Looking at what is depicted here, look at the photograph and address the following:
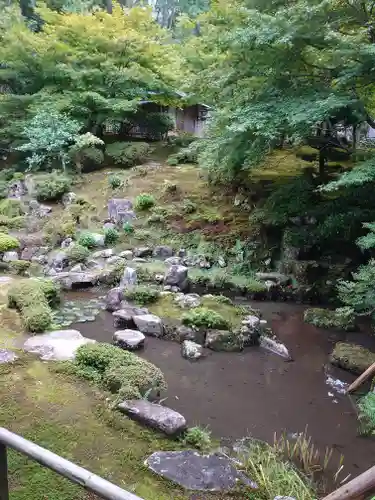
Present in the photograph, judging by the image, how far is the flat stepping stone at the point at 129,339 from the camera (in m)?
6.33

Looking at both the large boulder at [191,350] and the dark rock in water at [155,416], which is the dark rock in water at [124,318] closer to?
the large boulder at [191,350]

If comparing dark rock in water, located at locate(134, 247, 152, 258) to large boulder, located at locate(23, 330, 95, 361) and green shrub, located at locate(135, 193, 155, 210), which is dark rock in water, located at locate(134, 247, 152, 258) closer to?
green shrub, located at locate(135, 193, 155, 210)

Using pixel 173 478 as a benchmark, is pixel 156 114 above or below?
above

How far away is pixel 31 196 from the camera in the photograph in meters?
13.0

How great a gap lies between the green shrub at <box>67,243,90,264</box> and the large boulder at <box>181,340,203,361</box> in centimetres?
424

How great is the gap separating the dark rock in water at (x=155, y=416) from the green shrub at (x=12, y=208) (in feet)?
31.3

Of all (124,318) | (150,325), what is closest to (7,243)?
(124,318)

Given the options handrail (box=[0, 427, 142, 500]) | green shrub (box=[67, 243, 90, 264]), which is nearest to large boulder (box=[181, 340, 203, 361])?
green shrub (box=[67, 243, 90, 264])

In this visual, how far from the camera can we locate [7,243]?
1031cm

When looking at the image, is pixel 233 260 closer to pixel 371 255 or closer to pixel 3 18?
pixel 371 255

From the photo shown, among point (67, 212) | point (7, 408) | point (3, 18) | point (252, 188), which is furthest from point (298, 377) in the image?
point (3, 18)

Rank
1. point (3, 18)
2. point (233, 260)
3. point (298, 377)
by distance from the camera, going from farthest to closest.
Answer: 1. point (3, 18)
2. point (233, 260)
3. point (298, 377)

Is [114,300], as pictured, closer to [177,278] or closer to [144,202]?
[177,278]

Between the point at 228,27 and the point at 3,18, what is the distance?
34.7 ft
